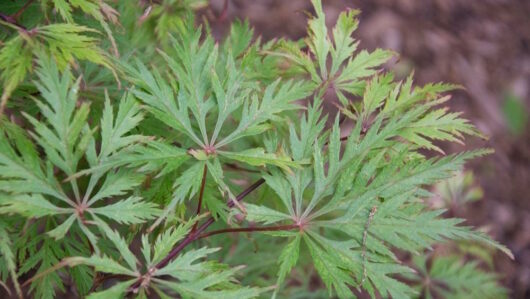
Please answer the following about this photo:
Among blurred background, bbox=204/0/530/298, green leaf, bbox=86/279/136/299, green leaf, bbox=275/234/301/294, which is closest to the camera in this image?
green leaf, bbox=86/279/136/299

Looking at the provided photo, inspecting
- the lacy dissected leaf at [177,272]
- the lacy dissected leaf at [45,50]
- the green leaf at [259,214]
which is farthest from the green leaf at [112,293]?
the lacy dissected leaf at [45,50]

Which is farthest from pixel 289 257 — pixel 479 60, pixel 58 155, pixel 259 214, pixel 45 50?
pixel 479 60

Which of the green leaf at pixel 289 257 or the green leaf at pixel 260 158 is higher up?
the green leaf at pixel 260 158

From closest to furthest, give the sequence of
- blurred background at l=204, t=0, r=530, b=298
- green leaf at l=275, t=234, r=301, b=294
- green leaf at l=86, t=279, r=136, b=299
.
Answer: green leaf at l=86, t=279, r=136, b=299 < green leaf at l=275, t=234, r=301, b=294 < blurred background at l=204, t=0, r=530, b=298

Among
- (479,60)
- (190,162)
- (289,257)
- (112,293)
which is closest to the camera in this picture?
(112,293)

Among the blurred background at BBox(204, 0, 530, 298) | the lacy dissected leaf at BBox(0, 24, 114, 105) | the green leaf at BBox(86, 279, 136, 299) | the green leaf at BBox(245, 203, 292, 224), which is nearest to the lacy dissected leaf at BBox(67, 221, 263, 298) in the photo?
the green leaf at BBox(86, 279, 136, 299)

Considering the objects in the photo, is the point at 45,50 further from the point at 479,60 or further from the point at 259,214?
the point at 479,60

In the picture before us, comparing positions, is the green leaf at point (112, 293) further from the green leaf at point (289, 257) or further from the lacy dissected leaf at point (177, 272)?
the green leaf at point (289, 257)

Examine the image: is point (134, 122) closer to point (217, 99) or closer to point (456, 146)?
point (217, 99)

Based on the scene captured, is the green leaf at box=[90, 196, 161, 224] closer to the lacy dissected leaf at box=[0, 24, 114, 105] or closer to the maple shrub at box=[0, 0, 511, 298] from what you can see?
the maple shrub at box=[0, 0, 511, 298]
